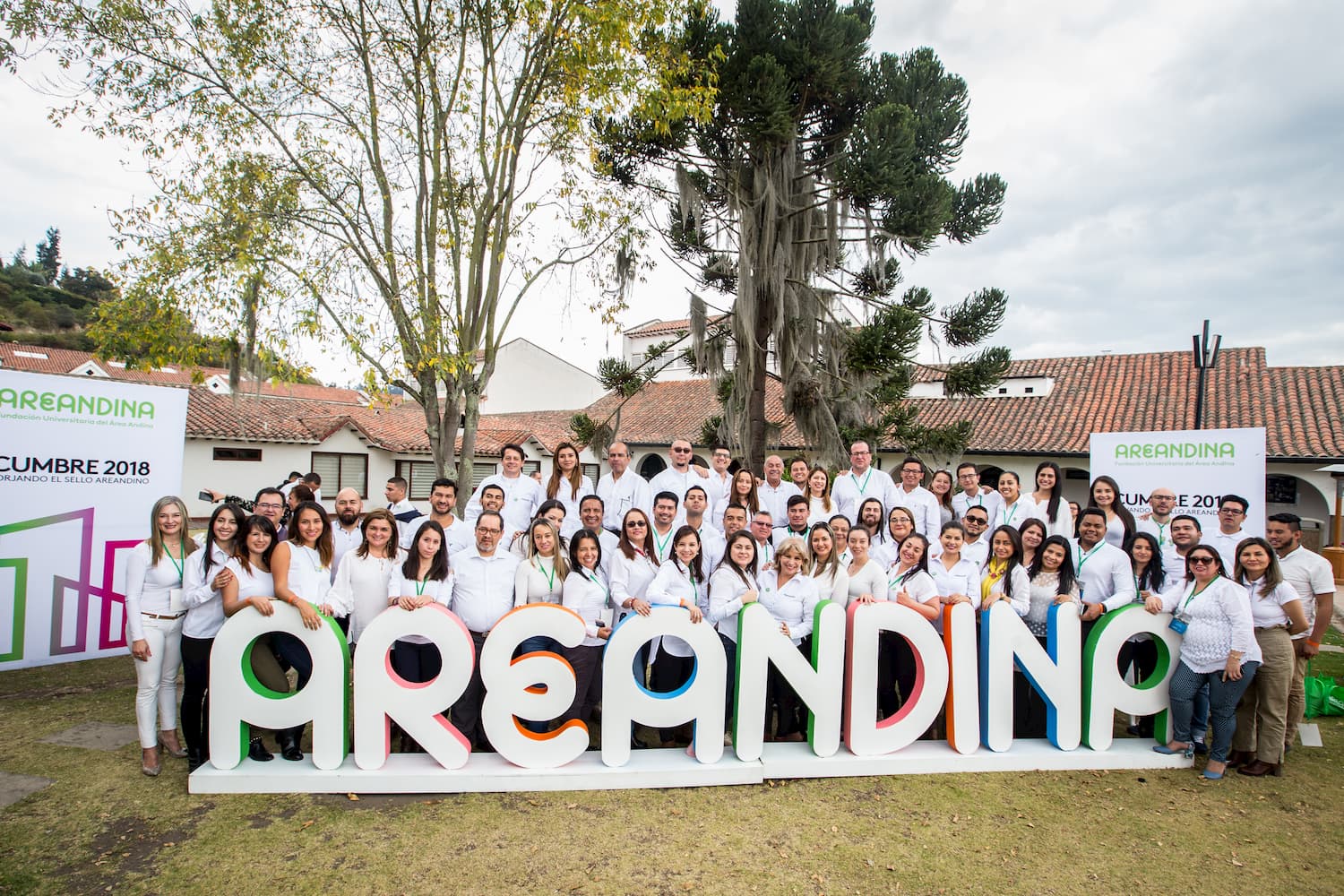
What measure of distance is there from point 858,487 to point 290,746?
16.9 ft

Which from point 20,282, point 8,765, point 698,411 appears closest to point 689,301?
point 8,765

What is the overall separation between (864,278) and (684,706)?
28.7 feet

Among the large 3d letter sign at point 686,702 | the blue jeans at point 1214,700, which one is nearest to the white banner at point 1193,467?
the blue jeans at point 1214,700

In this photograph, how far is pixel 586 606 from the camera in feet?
15.4

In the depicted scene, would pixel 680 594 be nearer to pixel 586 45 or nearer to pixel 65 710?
pixel 65 710

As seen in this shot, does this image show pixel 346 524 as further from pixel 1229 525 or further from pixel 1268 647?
pixel 1229 525

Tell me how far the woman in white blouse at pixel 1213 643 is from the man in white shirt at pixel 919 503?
1.98 metres

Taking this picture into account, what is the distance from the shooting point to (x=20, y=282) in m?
46.2

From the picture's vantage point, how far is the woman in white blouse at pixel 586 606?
4633 millimetres

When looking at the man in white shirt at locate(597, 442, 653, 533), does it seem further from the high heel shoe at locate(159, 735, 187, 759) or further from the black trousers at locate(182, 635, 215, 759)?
the high heel shoe at locate(159, 735, 187, 759)

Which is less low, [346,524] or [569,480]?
[569,480]

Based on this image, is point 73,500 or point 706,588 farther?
point 73,500

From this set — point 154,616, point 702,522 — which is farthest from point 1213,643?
point 154,616

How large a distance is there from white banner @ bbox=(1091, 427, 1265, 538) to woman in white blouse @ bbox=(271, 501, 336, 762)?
6925 mm
